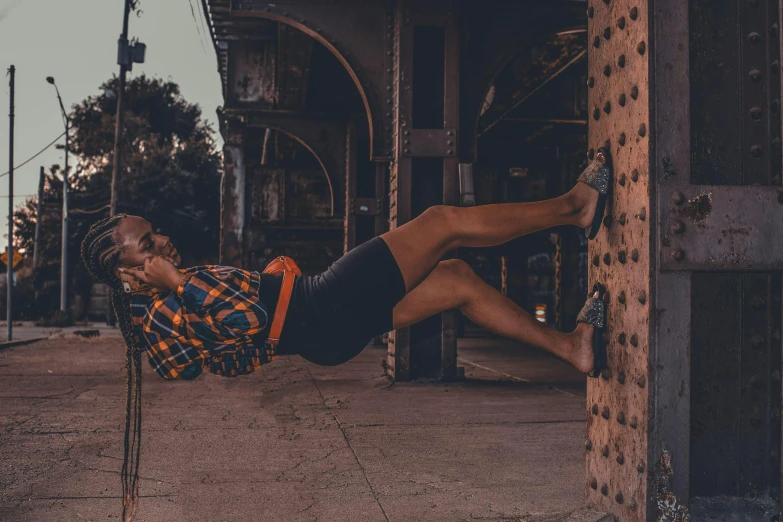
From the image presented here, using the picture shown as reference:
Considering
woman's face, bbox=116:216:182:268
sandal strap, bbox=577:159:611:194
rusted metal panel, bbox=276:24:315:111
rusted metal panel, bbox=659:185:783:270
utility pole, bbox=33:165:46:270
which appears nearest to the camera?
rusted metal panel, bbox=659:185:783:270

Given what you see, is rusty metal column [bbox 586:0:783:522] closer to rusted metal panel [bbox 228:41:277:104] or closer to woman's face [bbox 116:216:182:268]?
woman's face [bbox 116:216:182:268]

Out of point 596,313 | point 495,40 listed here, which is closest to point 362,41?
point 495,40

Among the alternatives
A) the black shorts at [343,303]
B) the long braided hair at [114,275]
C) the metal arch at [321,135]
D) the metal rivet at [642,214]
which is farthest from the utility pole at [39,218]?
the metal rivet at [642,214]

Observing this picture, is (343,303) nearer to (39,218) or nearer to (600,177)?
(600,177)

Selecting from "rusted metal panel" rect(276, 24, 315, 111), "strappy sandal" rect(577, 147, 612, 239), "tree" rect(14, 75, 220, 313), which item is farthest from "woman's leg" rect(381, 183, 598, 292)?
"tree" rect(14, 75, 220, 313)

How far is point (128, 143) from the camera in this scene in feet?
121

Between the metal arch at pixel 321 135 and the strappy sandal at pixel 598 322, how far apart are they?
12241 millimetres

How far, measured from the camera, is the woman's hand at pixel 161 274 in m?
3.35

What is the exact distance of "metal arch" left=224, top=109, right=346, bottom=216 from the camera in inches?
578

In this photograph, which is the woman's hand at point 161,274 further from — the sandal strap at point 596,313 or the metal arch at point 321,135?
the metal arch at point 321,135

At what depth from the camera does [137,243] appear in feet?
11.5

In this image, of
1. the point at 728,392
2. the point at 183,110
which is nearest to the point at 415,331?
the point at 728,392

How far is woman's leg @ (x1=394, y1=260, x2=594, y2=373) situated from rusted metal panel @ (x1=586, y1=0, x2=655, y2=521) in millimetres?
241

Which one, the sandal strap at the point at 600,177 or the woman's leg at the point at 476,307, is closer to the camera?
the sandal strap at the point at 600,177
